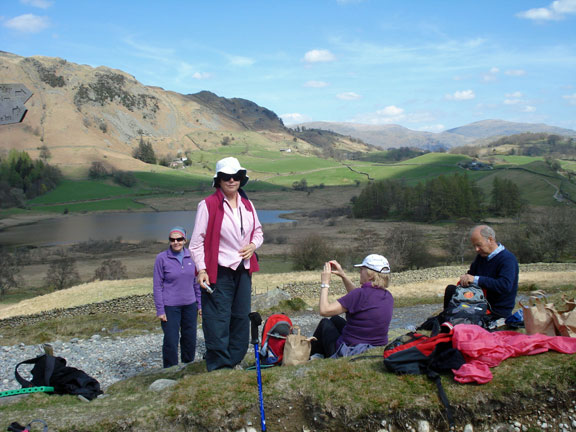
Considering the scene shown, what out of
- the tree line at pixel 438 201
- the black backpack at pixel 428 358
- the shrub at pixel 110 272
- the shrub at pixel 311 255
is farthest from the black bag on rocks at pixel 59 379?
the tree line at pixel 438 201

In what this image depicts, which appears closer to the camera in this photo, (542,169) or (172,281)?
(172,281)

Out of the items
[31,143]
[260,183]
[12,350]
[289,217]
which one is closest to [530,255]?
[12,350]

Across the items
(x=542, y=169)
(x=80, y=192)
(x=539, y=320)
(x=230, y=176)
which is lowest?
(x=80, y=192)

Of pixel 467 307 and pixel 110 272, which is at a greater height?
pixel 467 307

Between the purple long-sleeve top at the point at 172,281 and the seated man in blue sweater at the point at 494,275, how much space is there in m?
4.52

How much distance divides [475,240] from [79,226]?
11544 centimetres

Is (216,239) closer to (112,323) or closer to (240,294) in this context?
(240,294)

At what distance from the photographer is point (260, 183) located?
173625 mm

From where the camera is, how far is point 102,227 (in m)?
108

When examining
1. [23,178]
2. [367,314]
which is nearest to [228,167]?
[367,314]

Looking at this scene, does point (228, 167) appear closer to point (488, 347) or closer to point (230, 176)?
point (230, 176)

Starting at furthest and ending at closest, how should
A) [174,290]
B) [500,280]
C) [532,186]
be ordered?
[532,186], [174,290], [500,280]

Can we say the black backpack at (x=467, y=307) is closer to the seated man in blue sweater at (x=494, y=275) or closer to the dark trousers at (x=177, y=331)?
the seated man in blue sweater at (x=494, y=275)

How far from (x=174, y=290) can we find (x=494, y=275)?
17.9ft
